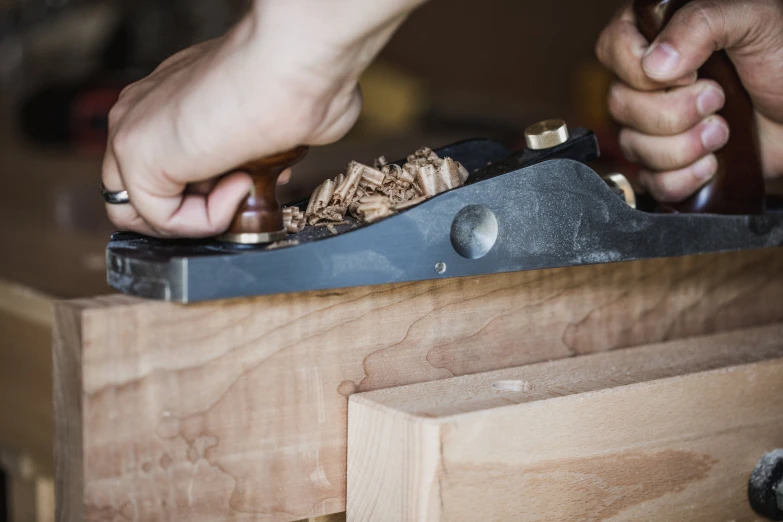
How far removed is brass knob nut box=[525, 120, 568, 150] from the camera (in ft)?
3.34

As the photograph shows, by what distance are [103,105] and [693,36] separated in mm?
2409

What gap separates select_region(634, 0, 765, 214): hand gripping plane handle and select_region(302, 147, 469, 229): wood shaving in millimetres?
356

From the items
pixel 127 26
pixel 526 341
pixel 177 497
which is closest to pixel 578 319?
pixel 526 341

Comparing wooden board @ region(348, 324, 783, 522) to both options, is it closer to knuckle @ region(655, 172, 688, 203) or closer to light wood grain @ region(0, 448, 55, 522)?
knuckle @ region(655, 172, 688, 203)

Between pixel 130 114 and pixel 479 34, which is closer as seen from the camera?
pixel 130 114

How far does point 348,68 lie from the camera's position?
66 centimetres

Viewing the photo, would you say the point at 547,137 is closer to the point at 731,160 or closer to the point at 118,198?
the point at 731,160

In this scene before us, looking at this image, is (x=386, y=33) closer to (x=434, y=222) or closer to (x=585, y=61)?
(x=434, y=222)

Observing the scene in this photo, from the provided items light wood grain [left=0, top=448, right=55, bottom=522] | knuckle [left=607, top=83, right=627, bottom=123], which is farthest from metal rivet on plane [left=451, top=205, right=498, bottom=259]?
light wood grain [left=0, top=448, right=55, bottom=522]

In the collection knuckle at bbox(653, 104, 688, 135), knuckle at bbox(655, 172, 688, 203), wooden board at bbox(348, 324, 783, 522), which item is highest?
knuckle at bbox(653, 104, 688, 135)

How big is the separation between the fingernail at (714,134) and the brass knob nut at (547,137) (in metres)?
0.21

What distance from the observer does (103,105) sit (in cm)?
295

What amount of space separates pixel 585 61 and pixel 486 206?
12.8 feet

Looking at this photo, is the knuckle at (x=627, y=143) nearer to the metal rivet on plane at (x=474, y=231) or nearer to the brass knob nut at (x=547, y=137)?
the brass knob nut at (x=547, y=137)
